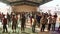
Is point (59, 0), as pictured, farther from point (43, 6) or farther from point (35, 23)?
point (35, 23)

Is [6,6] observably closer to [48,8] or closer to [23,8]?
[23,8]

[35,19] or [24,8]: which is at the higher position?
[24,8]

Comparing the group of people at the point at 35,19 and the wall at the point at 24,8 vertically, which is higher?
the wall at the point at 24,8

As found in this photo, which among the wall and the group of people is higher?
the wall

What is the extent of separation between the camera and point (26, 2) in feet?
17.4

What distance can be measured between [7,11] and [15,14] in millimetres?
214

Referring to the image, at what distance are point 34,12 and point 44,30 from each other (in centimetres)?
52

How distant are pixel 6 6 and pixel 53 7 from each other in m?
1.19

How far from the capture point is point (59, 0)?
5.37m

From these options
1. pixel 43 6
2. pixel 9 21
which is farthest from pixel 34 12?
pixel 9 21

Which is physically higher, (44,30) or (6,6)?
(6,6)

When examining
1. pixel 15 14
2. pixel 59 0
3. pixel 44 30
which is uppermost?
pixel 59 0

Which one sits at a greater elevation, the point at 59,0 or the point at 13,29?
the point at 59,0

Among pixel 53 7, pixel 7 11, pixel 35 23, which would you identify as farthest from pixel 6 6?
pixel 53 7
